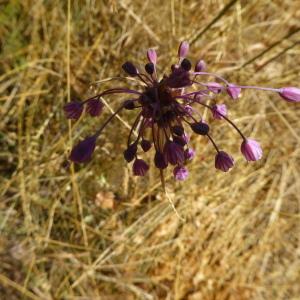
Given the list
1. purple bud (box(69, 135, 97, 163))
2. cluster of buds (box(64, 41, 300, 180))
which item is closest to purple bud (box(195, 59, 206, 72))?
cluster of buds (box(64, 41, 300, 180))

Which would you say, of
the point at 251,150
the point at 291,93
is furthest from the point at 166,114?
the point at 291,93

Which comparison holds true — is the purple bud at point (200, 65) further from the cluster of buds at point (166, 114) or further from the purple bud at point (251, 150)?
the purple bud at point (251, 150)

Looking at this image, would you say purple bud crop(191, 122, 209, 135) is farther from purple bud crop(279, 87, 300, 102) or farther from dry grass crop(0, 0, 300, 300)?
dry grass crop(0, 0, 300, 300)

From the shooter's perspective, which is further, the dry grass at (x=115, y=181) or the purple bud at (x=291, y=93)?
the dry grass at (x=115, y=181)

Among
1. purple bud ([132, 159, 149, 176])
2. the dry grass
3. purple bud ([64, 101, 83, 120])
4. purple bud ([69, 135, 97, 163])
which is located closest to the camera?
purple bud ([69, 135, 97, 163])

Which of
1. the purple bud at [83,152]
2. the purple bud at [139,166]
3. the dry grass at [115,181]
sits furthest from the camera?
the dry grass at [115,181]

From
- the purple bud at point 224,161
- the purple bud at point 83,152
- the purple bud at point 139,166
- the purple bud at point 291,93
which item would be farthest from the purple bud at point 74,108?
the purple bud at point 291,93
